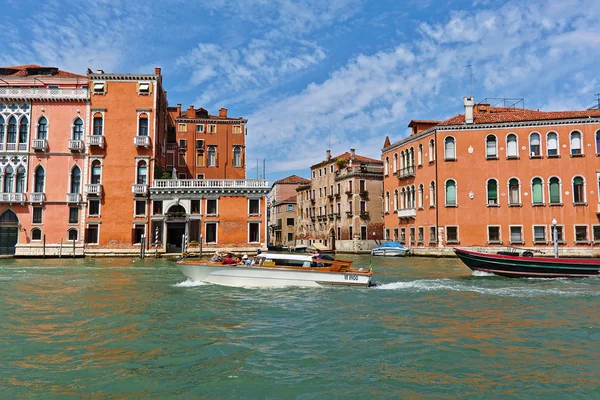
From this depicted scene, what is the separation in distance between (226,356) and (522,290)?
408 inches

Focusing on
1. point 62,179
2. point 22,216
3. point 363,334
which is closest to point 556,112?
point 363,334

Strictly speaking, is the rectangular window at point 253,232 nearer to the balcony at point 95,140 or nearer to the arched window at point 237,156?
the arched window at point 237,156

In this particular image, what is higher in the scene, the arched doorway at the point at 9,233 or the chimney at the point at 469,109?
the chimney at the point at 469,109

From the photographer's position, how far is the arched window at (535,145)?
97.3ft

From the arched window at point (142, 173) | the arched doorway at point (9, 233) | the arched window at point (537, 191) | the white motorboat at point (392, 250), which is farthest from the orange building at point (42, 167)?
the arched window at point (537, 191)

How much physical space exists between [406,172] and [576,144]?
11091mm

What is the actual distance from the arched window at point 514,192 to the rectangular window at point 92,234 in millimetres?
27283

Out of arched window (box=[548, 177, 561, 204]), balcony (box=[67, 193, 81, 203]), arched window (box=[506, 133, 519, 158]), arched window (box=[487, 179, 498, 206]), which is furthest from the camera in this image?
balcony (box=[67, 193, 81, 203])

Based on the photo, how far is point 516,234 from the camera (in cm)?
2964

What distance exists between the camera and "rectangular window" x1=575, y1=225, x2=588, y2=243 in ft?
93.5

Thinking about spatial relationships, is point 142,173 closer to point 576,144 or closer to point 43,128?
point 43,128

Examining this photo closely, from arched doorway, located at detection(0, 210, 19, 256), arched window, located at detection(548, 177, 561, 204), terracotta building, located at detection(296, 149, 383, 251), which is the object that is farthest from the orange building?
arched window, located at detection(548, 177, 561, 204)

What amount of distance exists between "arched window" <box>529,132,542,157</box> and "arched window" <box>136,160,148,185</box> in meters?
25.6

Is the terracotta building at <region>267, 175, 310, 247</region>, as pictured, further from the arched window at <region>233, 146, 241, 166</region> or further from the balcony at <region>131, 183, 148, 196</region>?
the balcony at <region>131, 183, 148, 196</region>
